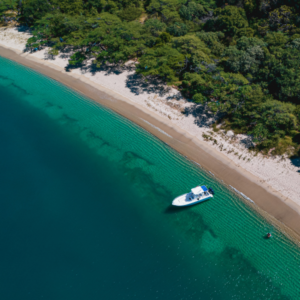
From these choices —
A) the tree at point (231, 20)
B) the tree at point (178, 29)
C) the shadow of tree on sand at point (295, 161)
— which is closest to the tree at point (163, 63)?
the tree at point (178, 29)

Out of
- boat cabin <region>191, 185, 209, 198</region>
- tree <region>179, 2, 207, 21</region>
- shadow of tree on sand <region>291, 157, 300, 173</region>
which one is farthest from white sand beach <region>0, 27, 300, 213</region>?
tree <region>179, 2, 207, 21</region>

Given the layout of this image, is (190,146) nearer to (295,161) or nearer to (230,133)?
(230,133)

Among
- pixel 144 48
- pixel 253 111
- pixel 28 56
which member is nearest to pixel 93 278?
pixel 253 111

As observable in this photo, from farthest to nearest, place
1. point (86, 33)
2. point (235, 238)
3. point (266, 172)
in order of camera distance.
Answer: point (86, 33) < point (266, 172) < point (235, 238)

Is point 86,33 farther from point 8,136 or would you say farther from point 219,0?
point 219,0

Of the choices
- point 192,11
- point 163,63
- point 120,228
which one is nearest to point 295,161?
point 120,228

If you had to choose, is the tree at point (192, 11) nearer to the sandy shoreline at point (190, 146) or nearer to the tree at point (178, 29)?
the tree at point (178, 29)
